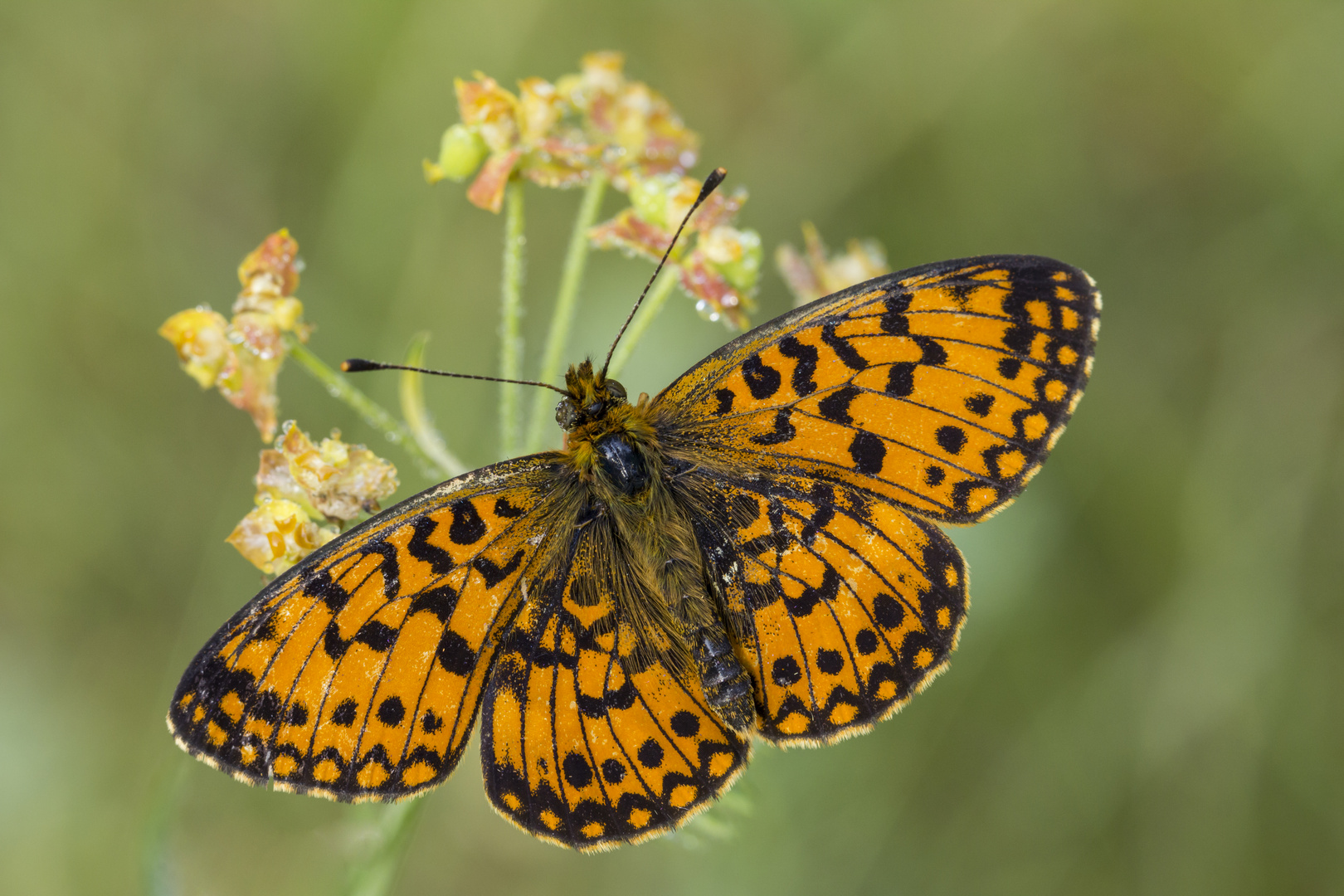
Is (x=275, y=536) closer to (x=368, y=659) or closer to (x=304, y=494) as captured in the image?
(x=304, y=494)

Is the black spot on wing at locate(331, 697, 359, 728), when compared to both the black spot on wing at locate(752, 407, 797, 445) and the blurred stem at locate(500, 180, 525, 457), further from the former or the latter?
the black spot on wing at locate(752, 407, 797, 445)

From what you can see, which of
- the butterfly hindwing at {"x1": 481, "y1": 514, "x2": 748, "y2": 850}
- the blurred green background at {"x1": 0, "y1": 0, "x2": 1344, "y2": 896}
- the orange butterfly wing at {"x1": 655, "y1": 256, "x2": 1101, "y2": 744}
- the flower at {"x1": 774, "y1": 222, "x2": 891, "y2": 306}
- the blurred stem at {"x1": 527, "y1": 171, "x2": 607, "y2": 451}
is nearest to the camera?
the butterfly hindwing at {"x1": 481, "y1": 514, "x2": 748, "y2": 850}

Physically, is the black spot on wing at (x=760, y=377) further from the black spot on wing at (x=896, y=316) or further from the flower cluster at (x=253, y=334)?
the flower cluster at (x=253, y=334)

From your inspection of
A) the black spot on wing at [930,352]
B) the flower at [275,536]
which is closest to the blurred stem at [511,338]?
the flower at [275,536]

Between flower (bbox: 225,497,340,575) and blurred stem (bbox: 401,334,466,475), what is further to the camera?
blurred stem (bbox: 401,334,466,475)

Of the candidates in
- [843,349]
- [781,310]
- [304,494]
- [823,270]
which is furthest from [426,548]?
[781,310]

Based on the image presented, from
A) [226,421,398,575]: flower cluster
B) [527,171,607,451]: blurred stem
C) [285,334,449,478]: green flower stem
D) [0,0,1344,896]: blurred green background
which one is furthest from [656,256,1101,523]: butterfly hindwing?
[0,0,1344,896]: blurred green background

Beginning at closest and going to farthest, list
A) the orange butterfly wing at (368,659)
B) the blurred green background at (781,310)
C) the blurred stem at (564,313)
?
the orange butterfly wing at (368,659)
the blurred stem at (564,313)
the blurred green background at (781,310)

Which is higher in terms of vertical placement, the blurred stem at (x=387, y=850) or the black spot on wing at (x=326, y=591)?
the black spot on wing at (x=326, y=591)
